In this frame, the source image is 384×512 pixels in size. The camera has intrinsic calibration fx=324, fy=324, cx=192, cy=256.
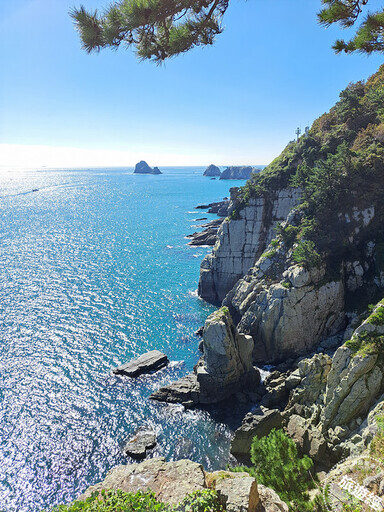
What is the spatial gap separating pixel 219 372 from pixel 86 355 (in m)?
21.7

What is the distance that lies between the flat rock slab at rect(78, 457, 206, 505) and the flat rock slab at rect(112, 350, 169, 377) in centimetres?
2771

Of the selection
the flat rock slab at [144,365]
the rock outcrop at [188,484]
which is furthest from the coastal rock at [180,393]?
the rock outcrop at [188,484]

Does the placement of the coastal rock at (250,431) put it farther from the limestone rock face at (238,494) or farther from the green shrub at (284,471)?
the limestone rock face at (238,494)

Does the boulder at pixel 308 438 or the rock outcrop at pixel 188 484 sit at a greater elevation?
the rock outcrop at pixel 188 484

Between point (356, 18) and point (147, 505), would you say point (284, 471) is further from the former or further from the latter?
point (356, 18)

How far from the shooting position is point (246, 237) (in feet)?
209

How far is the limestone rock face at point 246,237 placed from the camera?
206 feet

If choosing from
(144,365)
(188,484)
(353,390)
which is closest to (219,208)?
(144,365)

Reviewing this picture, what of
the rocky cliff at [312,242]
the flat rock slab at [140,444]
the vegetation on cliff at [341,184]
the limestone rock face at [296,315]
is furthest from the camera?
the vegetation on cliff at [341,184]

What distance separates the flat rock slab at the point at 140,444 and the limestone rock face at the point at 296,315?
18752 mm

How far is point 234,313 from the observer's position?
181 ft

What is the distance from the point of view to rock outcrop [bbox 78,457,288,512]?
12.7 meters

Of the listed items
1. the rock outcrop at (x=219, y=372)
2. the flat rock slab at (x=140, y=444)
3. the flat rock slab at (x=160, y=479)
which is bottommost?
the flat rock slab at (x=140, y=444)

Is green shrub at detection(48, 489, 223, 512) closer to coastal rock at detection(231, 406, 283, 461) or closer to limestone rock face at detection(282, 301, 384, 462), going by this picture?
limestone rock face at detection(282, 301, 384, 462)
